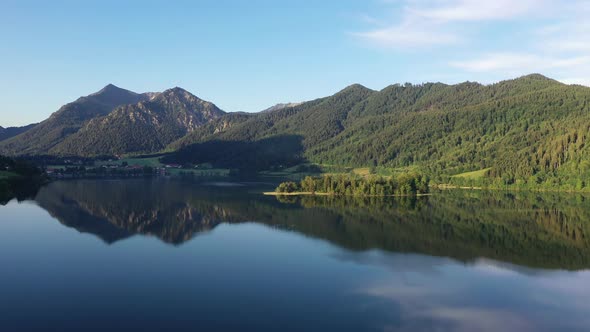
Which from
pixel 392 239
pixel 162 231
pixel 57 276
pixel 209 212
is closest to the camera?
pixel 57 276

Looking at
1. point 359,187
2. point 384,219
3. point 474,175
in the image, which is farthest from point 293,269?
point 474,175

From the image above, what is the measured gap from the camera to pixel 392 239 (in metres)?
69.5

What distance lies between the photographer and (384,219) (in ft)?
288

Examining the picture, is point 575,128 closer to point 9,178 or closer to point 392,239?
point 392,239

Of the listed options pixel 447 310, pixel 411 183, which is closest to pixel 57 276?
pixel 447 310

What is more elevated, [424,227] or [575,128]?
[575,128]

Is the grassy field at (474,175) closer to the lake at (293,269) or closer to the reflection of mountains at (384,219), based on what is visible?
the reflection of mountains at (384,219)

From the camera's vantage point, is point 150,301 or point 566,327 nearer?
point 566,327

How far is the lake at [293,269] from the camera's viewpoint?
1457 inches

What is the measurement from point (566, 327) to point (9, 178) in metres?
142

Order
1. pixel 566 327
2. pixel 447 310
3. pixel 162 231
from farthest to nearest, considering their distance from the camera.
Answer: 1. pixel 162 231
2. pixel 447 310
3. pixel 566 327

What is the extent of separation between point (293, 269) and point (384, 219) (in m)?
39.2

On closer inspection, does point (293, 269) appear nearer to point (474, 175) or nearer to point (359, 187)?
point (359, 187)

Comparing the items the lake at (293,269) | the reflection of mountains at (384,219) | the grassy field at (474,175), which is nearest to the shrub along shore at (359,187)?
the reflection of mountains at (384,219)
